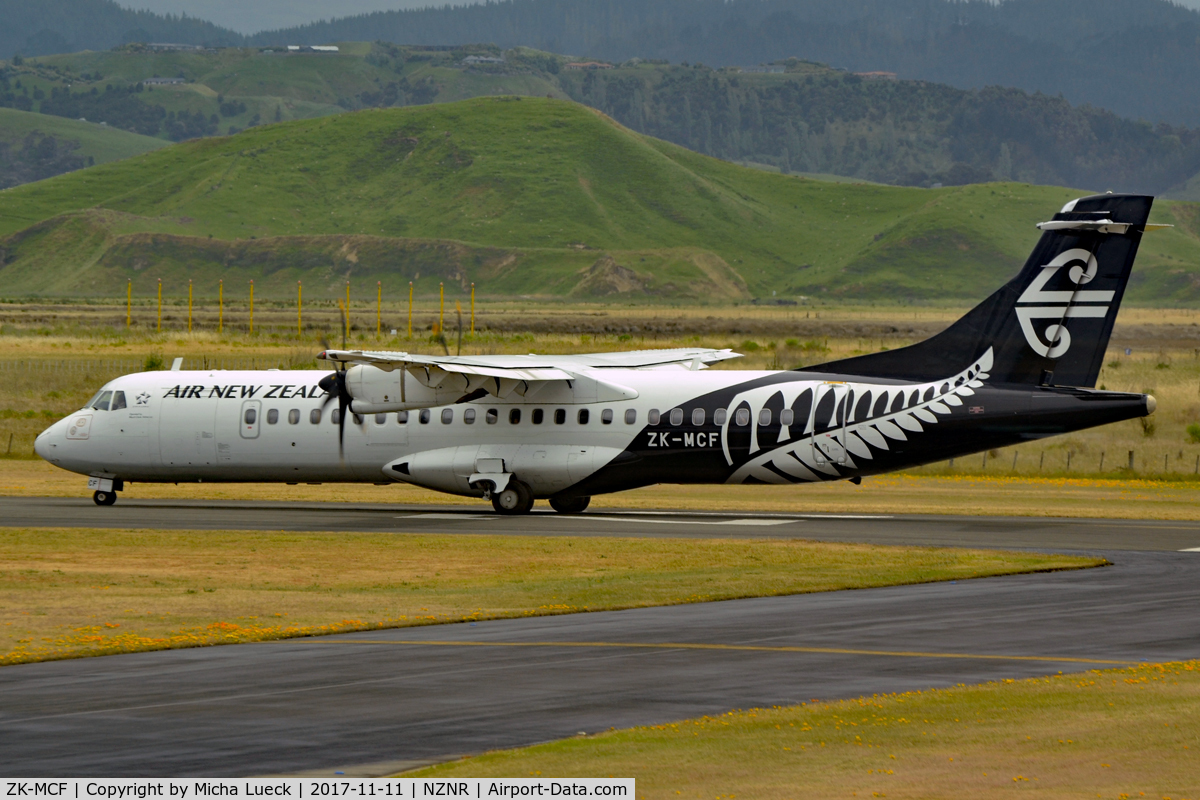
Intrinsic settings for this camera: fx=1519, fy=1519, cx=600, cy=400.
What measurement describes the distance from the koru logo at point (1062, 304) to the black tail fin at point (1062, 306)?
2 cm

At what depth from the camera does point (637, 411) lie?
3634 cm

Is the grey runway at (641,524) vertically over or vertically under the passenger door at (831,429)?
under

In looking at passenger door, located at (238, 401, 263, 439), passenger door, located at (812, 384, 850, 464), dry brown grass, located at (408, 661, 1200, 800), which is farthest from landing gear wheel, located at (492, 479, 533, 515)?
dry brown grass, located at (408, 661, 1200, 800)

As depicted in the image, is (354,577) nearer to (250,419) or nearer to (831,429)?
(831,429)

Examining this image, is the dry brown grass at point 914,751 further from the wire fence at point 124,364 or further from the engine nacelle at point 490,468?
the wire fence at point 124,364

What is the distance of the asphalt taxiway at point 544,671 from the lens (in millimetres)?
13125

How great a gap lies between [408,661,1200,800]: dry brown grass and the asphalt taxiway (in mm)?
709

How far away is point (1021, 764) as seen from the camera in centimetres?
1230

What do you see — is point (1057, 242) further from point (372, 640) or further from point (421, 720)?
point (421, 720)

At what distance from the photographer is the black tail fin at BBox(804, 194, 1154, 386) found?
3366cm

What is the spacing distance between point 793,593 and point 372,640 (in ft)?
25.0
